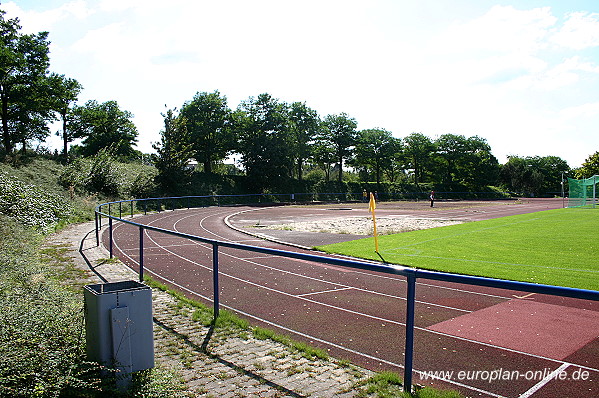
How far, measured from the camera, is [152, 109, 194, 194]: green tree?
43562mm

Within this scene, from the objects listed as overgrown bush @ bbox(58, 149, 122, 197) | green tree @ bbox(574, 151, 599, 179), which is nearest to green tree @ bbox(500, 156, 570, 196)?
green tree @ bbox(574, 151, 599, 179)

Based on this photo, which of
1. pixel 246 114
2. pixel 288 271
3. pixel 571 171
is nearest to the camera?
pixel 288 271

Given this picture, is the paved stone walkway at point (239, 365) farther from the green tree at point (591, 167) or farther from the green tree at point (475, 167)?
the green tree at point (591, 167)

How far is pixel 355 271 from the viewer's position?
36.3ft

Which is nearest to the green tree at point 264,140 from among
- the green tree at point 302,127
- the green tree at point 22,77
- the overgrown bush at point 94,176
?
the green tree at point 302,127

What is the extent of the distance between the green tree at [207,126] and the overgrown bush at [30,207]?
3380 cm

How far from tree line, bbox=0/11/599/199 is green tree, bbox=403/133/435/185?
20 centimetres

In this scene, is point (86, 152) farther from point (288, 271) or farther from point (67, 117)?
point (288, 271)

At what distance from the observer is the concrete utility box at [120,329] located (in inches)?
159

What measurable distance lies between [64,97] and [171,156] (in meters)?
10.8

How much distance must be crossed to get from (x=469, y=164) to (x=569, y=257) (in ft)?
262

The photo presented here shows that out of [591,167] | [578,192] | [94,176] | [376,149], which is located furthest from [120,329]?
[591,167]

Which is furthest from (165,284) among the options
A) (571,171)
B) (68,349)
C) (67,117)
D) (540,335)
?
(571,171)

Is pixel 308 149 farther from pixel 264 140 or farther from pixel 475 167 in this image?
pixel 475 167
